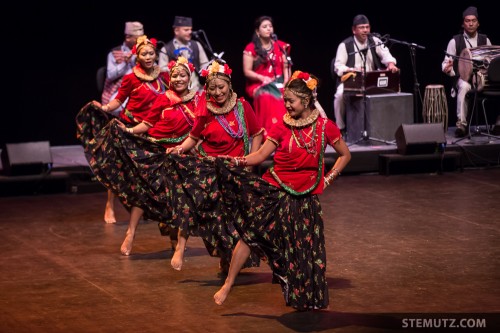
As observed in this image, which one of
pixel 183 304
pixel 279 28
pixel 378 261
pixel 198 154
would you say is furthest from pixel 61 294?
pixel 279 28

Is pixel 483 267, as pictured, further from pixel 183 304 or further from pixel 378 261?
pixel 183 304

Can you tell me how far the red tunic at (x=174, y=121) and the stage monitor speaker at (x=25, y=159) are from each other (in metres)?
2.85

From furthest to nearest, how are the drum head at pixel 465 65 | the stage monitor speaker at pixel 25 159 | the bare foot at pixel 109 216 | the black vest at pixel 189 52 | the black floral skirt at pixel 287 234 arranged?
Result: the drum head at pixel 465 65 → the black vest at pixel 189 52 → the stage monitor speaker at pixel 25 159 → the bare foot at pixel 109 216 → the black floral skirt at pixel 287 234

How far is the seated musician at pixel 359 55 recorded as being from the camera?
11273 millimetres

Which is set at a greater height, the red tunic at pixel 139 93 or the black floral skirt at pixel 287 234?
the red tunic at pixel 139 93

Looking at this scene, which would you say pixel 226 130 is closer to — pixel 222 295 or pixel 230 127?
pixel 230 127

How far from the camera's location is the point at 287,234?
593cm

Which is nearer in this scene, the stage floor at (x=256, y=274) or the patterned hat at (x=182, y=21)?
the stage floor at (x=256, y=274)

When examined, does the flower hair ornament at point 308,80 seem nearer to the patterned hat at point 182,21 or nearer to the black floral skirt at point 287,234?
the black floral skirt at point 287,234

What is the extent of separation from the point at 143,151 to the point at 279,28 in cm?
521

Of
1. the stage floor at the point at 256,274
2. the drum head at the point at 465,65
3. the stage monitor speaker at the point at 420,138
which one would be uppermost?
the drum head at the point at 465,65

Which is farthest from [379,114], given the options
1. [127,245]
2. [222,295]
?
[222,295]

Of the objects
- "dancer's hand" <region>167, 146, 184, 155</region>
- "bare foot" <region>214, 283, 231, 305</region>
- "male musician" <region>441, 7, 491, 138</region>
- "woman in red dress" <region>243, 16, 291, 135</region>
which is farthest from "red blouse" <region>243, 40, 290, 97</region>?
"bare foot" <region>214, 283, 231, 305</region>

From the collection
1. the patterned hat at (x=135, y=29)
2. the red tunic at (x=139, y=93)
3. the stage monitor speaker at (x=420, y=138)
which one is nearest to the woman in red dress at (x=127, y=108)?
the red tunic at (x=139, y=93)
